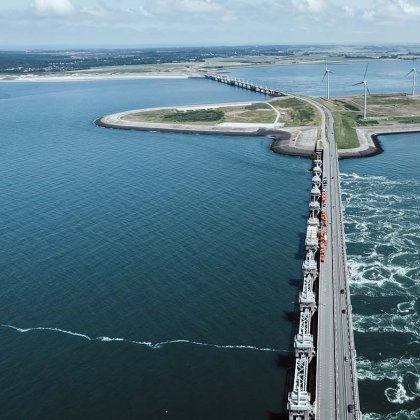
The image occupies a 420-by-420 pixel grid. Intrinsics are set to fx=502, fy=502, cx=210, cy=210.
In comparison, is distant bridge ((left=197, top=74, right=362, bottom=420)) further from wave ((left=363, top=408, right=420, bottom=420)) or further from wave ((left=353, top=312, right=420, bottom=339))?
wave ((left=353, top=312, right=420, bottom=339))

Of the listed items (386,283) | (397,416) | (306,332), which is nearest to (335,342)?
(306,332)

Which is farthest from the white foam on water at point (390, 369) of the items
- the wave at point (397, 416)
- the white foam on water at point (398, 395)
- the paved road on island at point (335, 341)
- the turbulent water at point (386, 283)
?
the wave at point (397, 416)

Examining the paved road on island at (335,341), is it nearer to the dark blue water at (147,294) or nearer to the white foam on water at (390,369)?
the white foam on water at (390,369)

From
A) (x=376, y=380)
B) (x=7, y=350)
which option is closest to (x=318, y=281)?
(x=376, y=380)

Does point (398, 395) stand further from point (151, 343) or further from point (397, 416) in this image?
point (151, 343)

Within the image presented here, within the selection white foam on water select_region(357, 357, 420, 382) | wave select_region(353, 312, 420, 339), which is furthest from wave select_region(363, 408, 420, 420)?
wave select_region(353, 312, 420, 339)
